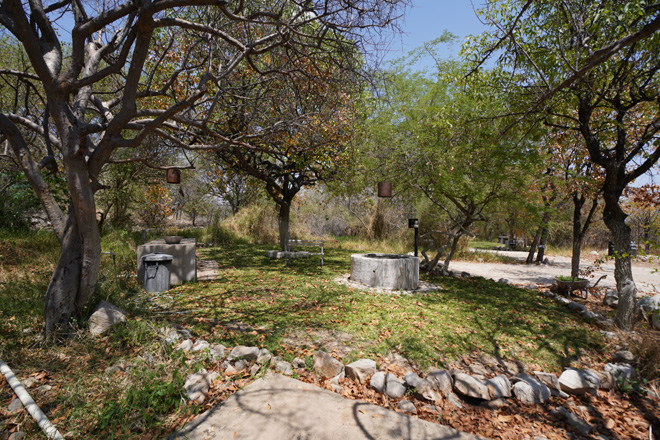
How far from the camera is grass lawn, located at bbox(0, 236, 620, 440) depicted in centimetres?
240

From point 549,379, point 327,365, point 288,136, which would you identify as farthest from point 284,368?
point 288,136

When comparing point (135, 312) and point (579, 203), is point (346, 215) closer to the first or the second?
point (579, 203)

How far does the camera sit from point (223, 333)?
3.87 meters

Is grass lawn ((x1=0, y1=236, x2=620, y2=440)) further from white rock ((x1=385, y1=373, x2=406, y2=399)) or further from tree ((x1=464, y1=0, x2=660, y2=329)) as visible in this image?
tree ((x1=464, y1=0, x2=660, y2=329))

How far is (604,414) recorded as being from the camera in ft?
9.80

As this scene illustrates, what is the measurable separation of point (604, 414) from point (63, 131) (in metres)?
6.12

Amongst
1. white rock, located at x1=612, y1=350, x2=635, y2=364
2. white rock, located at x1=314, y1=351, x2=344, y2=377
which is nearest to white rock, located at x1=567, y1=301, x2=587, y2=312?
white rock, located at x1=612, y1=350, x2=635, y2=364

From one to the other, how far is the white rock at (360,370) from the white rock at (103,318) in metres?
2.69

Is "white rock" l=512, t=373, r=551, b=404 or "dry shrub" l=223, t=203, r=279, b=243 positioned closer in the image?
"white rock" l=512, t=373, r=551, b=404

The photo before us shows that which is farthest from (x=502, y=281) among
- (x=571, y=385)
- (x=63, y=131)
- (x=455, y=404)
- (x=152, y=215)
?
(x=152, y=215)

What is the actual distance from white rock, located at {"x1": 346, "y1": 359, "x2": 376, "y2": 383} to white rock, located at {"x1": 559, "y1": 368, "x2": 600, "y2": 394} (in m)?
2.06

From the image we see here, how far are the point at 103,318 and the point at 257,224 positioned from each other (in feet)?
40.7

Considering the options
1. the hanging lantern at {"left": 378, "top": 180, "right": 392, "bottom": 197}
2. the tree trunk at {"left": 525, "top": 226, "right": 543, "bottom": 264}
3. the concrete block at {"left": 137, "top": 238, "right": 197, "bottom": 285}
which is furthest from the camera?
the tree trunk at {"left": 525, "top": 226, "right": 543, "bottom": 264}

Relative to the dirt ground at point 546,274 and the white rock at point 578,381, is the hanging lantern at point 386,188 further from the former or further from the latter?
the white rock at point 578,381
